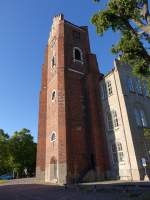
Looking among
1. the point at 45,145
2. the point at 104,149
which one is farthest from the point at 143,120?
the point at 45,145

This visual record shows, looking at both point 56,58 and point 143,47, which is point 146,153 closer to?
point 143,47

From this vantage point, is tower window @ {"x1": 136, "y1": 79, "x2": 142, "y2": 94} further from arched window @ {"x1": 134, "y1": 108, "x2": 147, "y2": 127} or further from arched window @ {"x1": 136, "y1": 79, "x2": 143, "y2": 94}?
arched window @ {"x1": 134, "y1": 108, "x2": 147, "y2": 127}

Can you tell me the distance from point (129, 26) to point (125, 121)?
12.6m

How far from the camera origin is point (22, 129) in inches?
2237

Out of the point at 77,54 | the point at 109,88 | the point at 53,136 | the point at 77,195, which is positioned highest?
the point at 77,54

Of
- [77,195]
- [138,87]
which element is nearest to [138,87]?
[138,87]

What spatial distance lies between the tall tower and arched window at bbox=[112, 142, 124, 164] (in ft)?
4.54

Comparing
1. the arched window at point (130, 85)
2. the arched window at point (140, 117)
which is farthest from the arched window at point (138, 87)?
the arched window at point (140, 117)

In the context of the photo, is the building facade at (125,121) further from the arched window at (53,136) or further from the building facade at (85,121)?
the arched window at (53,136)

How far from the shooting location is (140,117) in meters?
25.5

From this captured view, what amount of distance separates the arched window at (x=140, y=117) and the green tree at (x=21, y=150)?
35982 millimetres

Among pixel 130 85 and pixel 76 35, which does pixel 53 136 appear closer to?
pixel 130 85

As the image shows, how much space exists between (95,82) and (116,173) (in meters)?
12.6

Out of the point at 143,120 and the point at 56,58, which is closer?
the point at 143,120
